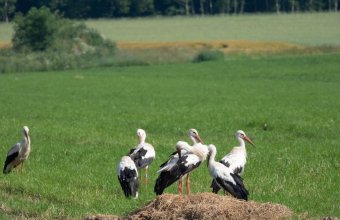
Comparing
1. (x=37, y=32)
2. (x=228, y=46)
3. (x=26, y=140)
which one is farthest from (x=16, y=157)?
(x=228, y=46)

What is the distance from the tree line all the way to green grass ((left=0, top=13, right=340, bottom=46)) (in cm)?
310

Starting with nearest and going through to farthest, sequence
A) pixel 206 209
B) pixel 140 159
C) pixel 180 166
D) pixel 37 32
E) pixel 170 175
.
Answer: pixel 206 209, pixel 170 175, pixel 180 166, pixel 140 159, pixel 37 32

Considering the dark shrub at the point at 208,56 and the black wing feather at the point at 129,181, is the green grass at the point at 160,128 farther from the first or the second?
the dark shrub at the point at 208,56

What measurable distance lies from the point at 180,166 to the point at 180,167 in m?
0.03

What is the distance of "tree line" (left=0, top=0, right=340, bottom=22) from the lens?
11994 cm

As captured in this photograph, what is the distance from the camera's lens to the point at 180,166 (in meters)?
13.7

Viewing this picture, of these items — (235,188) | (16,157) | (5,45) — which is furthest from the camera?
(5,45)

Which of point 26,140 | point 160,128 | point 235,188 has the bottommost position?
point 160,128

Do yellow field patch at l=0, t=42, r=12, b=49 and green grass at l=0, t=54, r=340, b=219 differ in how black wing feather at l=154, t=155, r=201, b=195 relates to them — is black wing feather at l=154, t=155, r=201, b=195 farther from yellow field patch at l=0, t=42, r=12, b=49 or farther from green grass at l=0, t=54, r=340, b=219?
yellow field patch at l=0, t=42, r=12, b=49

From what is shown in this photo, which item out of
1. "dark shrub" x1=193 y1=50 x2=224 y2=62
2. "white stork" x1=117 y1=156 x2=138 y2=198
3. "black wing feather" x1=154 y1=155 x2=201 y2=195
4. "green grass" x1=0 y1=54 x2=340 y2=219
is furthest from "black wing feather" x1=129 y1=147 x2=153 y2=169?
"dark shrub" x1=193 y1=50 x2=224 y2=62

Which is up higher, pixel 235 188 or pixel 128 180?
pixel 235 188

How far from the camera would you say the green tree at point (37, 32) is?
75500 millimetres

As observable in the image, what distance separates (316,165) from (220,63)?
47299 millimetres

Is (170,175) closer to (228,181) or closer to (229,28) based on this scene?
(228,181)
